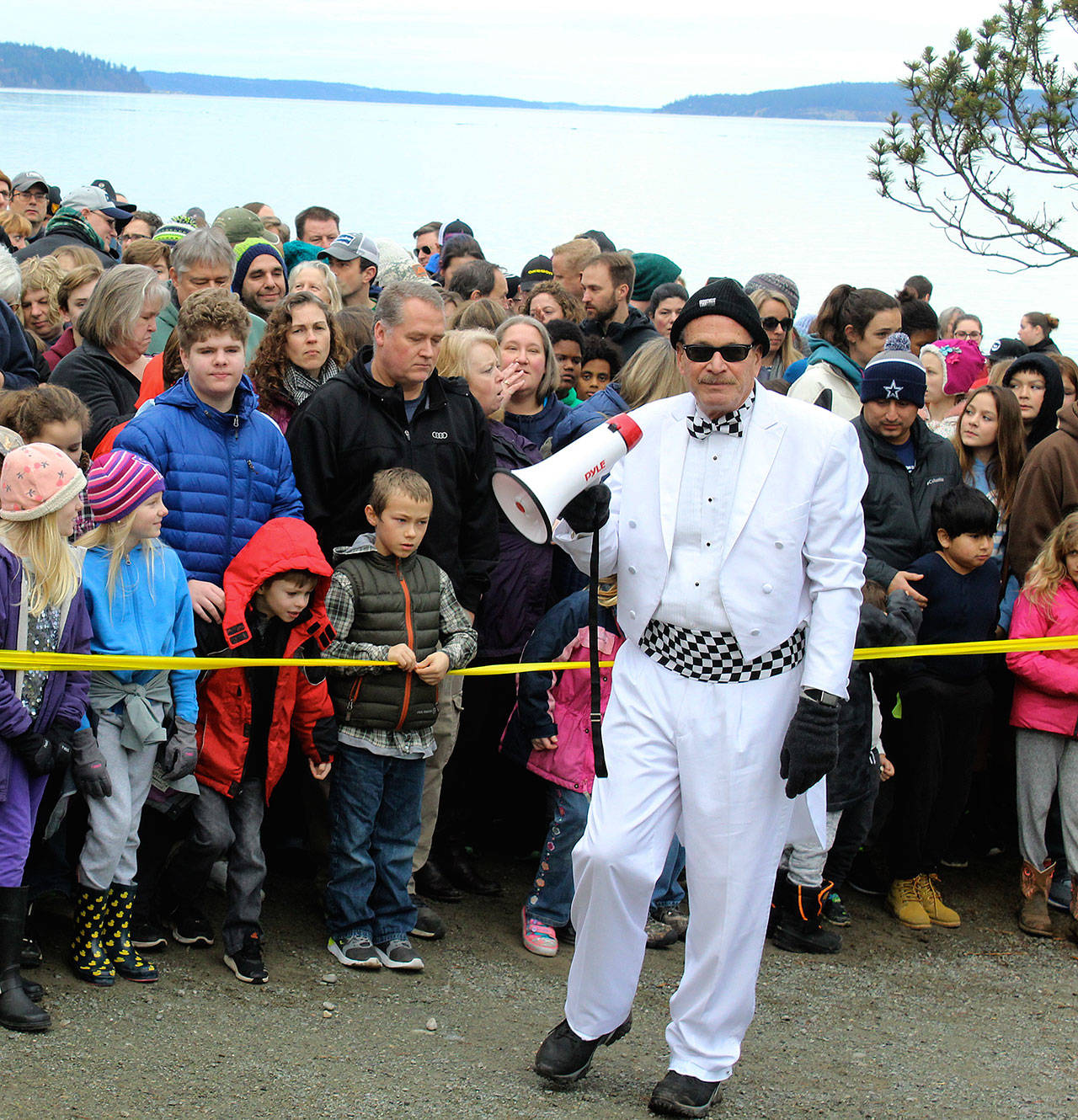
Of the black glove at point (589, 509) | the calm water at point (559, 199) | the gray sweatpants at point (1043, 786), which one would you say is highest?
the calm water at point (559, 199)

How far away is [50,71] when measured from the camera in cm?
15600

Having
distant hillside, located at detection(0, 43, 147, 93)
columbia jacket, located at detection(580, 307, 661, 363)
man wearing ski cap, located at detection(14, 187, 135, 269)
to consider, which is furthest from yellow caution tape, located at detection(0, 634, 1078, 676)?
distant hillside, located at detection(0, 43, 147, 93)

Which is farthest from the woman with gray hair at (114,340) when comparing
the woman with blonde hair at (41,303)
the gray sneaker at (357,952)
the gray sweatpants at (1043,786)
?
the gray sweatpants at (1043,786)

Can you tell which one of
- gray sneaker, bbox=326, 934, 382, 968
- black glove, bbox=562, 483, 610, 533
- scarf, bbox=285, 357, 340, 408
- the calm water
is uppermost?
the calm water

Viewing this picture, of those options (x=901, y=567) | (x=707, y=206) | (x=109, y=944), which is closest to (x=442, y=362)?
(x=901, y=567)

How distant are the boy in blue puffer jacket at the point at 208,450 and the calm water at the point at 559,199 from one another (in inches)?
307

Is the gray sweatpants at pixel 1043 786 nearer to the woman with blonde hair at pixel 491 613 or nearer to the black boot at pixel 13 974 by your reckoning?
the woman with blonde hair at pixel 491 613

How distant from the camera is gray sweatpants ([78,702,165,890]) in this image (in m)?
4.56

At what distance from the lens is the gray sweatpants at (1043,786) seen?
6125 mm

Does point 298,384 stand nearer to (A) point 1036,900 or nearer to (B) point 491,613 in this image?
(B) point 491,613

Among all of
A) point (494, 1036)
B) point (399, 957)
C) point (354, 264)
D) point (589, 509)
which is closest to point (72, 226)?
point (354, 264)

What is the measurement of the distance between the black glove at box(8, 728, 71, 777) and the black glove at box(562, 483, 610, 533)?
176 cm

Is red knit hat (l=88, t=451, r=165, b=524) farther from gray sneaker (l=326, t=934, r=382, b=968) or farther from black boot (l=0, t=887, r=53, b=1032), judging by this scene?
gray sneaker (l=326, t=934, r=382, b=968)

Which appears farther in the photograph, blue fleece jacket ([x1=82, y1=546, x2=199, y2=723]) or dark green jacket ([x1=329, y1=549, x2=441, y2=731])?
dark green jacket ([x1=329, y1=549, x2=441, y2=731])
